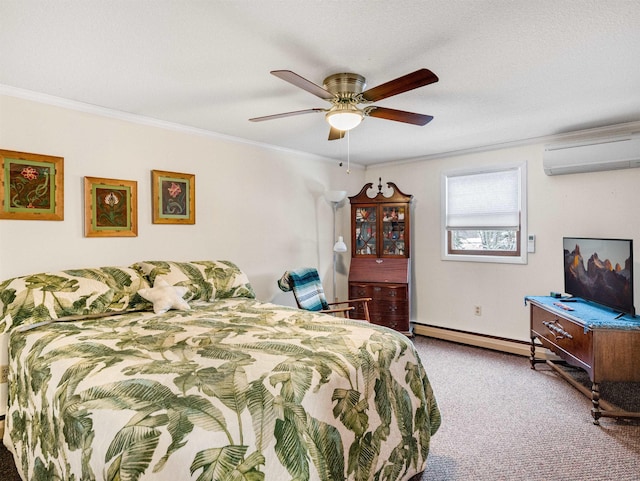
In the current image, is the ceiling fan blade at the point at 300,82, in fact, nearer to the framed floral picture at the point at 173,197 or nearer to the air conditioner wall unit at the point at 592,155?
the framed floral picture at the point at 173,197

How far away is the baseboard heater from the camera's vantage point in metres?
3.99

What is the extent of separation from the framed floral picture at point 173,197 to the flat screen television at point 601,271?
11.7 ft

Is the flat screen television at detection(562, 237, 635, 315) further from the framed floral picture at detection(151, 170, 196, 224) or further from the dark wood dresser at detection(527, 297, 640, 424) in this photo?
the framed floral picture at detection(151, 170, 196, 224)

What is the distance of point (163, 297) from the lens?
8.89ft

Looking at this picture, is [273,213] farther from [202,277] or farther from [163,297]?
[163,297]

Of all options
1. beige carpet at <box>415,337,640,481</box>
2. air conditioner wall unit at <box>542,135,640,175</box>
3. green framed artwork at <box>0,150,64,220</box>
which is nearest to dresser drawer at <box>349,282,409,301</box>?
beige carpet at <box>415,337,640,481</box>

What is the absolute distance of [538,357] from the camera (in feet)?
12.9

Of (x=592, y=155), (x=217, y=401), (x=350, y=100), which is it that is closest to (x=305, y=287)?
(x=350, y=100)

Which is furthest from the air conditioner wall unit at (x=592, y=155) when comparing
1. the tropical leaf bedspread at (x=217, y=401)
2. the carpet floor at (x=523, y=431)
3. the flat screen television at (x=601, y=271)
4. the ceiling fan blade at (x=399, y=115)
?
the tropical leaf bedspread at (x=217, y=401)

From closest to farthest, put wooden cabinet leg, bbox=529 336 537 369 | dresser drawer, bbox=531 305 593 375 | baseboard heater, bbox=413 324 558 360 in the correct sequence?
dresser drawer, bbox=531 305 593 375
wooden cabinet leg, bbox=529 336 537 369
baseboard heater, bbox=413 324 558 360

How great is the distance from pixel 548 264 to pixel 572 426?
6.09 ft

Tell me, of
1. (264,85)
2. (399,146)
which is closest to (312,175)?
(399,146)

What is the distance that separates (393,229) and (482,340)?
169 centimetres

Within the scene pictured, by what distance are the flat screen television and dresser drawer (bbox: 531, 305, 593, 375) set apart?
0.35m
